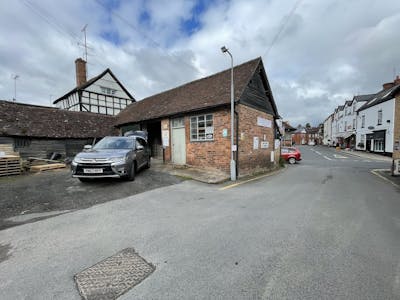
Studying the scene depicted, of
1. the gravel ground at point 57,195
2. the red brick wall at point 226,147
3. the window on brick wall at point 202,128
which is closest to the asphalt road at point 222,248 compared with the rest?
the gravel ground at point 57,195

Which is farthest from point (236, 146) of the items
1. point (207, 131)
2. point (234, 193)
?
point (234, 193)

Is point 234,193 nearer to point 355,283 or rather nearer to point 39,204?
point 355,283

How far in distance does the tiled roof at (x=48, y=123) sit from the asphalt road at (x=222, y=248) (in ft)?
41.5

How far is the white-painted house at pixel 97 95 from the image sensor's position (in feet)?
69.9

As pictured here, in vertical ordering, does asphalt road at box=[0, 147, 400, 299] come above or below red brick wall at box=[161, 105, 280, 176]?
below

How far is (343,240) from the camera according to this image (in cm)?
311

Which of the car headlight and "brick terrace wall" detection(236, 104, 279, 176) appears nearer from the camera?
the car headlight

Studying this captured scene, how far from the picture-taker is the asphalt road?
206 cm

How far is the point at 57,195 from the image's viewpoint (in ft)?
17.9

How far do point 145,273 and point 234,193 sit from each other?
4.19 m

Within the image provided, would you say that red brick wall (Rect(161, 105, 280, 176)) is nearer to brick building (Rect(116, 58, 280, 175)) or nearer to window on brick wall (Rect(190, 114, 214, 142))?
brick building (Rect(116, 58, 280, 175))

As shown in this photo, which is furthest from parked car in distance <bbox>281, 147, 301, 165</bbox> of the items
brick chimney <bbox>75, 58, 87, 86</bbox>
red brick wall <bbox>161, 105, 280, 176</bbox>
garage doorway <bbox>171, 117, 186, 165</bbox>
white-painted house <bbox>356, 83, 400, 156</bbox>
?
brick chimney <bbox>75, 58, 87, 86</bbox>

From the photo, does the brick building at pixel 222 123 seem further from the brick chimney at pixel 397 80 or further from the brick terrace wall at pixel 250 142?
the brick chimney at pixel 397 80

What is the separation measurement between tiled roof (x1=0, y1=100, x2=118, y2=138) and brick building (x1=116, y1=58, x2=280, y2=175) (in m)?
6.21
